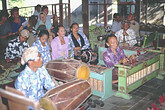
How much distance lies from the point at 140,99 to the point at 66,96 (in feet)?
7.18

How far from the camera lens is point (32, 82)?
364cm

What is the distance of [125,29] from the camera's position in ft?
23.0

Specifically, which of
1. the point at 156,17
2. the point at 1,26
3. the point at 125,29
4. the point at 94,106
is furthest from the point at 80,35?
the point at 156,17

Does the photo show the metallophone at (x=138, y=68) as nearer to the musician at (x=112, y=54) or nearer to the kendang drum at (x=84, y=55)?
the musician at (x=112, y=54)

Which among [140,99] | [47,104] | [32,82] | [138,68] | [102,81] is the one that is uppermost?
[32,82]

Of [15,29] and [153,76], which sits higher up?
[15,29]

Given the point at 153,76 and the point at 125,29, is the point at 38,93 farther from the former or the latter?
the point at 125,29

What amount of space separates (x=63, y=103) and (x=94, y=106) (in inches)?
57.4

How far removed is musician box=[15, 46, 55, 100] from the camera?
352cm

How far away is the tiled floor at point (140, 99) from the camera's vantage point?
190 inches

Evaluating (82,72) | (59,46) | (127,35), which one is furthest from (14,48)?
(127,35)

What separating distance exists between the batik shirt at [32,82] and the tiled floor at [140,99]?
148 centimetres

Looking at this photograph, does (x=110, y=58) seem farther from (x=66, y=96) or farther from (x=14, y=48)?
(x=14, y=48)

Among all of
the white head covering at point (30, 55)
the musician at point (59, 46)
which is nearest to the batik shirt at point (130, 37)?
the musician at point (59, 46)
